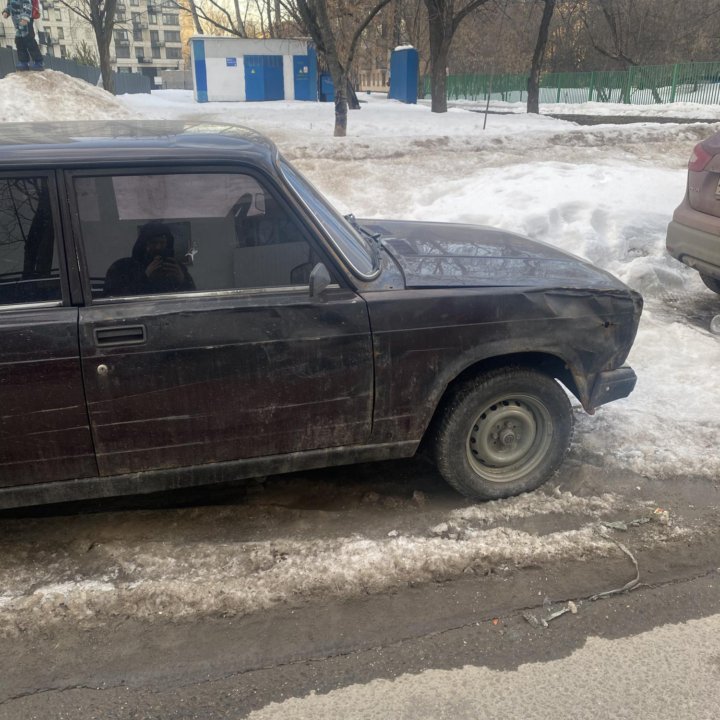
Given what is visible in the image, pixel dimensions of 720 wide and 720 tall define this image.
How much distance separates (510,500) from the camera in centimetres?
349

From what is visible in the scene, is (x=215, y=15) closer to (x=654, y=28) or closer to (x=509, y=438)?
(x=654, y=28)

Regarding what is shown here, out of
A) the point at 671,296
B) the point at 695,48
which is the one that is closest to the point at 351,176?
the point at 671,296

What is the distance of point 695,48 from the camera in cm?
3431

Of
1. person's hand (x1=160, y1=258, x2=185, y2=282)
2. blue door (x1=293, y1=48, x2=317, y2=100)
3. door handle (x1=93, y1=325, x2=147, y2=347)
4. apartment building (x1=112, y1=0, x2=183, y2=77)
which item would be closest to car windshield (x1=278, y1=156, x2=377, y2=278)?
person's hand (x1=160, y1=258, x2=185, y2=282)

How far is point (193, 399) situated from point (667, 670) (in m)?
2.08

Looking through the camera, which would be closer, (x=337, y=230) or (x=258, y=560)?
(x=258, y=560)

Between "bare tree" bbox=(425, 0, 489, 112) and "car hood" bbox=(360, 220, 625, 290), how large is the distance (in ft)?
64.1

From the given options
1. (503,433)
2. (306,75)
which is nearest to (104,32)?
(306,75)

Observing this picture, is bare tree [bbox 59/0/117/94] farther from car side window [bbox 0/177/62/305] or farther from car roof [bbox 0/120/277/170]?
car side window [bbox 0/177/62/305]

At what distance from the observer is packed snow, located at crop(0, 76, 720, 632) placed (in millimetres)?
2883

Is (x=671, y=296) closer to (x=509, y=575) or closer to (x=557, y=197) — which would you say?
(x=557, y=197)

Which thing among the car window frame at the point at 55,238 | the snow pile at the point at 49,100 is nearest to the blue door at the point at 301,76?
the snow pile at the point at 49,100

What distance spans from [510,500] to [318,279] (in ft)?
5.08

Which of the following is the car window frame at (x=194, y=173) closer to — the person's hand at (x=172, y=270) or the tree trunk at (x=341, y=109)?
the person's hand at (x=172, y=270)
